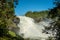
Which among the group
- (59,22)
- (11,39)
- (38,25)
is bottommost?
(59,22)

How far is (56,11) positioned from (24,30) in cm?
2850

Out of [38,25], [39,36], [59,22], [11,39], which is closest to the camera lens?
[59,22]

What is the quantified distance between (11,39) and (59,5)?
8167 mm

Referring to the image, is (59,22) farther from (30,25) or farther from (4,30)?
(30,25)

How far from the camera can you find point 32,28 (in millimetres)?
52062

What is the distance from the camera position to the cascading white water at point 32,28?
48.2 meters

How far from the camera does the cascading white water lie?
4817 centimetres

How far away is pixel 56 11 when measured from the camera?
21.4 meters

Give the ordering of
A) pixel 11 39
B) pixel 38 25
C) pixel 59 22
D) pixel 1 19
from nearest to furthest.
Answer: pixel 59 22 → pixel 1 19 → pixel 11 39 → pixel 38 25

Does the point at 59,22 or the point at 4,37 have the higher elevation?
the point at 4,37

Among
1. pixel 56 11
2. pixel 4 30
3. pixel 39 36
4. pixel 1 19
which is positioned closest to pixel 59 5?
pixel 56 11

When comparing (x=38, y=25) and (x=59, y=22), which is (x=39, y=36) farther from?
(x=59, y=22)

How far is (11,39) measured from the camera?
27.8 meters

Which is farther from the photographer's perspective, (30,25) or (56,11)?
(30,25)
